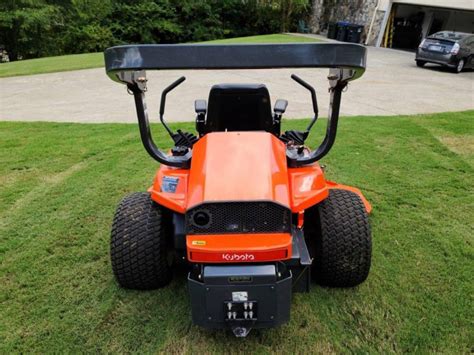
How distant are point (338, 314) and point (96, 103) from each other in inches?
287

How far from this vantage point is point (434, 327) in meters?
2.44

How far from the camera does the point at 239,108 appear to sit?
2.86 meters

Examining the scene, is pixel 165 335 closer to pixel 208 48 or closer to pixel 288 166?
pixel 288 166

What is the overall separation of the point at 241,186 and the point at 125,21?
25601 millimetres

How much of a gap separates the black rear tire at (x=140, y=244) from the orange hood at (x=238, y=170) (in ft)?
1.47

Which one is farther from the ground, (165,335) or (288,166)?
(288,166)

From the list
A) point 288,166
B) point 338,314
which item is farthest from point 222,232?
point 338,314

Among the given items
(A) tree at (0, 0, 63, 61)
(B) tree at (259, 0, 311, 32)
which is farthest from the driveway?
(B) tree at (259, 0, 311, 32)

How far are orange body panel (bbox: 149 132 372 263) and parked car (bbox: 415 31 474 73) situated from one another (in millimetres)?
12582

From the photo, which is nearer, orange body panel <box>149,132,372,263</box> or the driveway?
orange body panel <box>149,132,372,263</box>

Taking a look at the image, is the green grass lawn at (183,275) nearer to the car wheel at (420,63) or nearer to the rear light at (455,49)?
the rear light at (455,49)

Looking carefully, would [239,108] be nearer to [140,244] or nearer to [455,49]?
[140,244]

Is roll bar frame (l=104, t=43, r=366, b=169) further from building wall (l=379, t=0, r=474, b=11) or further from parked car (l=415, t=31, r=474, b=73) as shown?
building wall (l=379, t=0, r=474, b=11)

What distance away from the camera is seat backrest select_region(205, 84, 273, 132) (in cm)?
282
